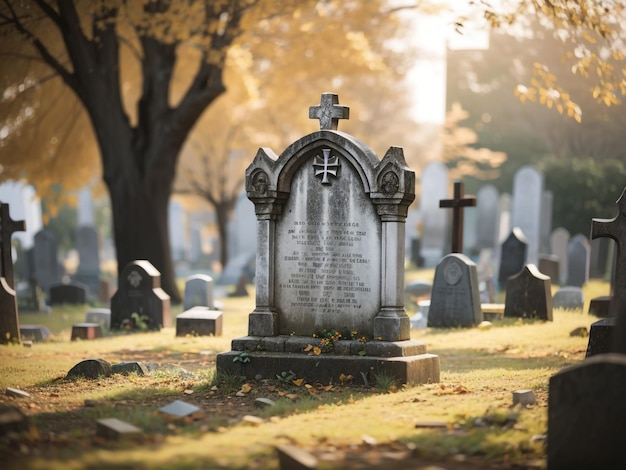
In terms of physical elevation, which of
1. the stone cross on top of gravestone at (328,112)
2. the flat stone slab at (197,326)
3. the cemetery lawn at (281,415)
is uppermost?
the stone cross on top of gravestone at (328,112)

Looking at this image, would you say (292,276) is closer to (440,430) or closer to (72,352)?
(440,430)

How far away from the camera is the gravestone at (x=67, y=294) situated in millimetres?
21031

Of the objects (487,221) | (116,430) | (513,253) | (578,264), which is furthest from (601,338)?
(487,221)

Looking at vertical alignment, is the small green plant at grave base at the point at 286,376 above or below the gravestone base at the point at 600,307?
below

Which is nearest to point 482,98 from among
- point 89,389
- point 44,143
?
point 44,143

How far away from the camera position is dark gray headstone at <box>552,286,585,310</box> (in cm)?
1725

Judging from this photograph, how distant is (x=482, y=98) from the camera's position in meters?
42.3

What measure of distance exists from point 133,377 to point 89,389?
2.59 ft

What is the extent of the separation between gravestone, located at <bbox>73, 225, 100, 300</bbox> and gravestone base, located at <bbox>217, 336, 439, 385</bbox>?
17.4 meters

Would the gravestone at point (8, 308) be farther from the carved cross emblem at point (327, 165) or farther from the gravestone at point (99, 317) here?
the carved cross emblem at point (327, 165)

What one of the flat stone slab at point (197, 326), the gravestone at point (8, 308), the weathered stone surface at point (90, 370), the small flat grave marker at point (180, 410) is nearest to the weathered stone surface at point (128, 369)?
the weathered stone surface at point (90, 370)

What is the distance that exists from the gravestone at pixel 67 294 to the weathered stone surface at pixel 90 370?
1153cm

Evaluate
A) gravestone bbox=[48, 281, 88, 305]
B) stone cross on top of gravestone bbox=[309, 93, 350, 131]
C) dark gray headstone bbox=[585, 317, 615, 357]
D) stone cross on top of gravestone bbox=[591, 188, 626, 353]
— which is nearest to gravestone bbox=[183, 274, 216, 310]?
gravestone bbox=[48, 281, 88, 305]

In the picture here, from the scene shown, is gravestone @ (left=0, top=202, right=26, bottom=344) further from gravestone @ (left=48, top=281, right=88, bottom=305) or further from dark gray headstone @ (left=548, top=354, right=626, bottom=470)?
dark gray headstone @ (left=548, top=354, right=626, bottom=470)
